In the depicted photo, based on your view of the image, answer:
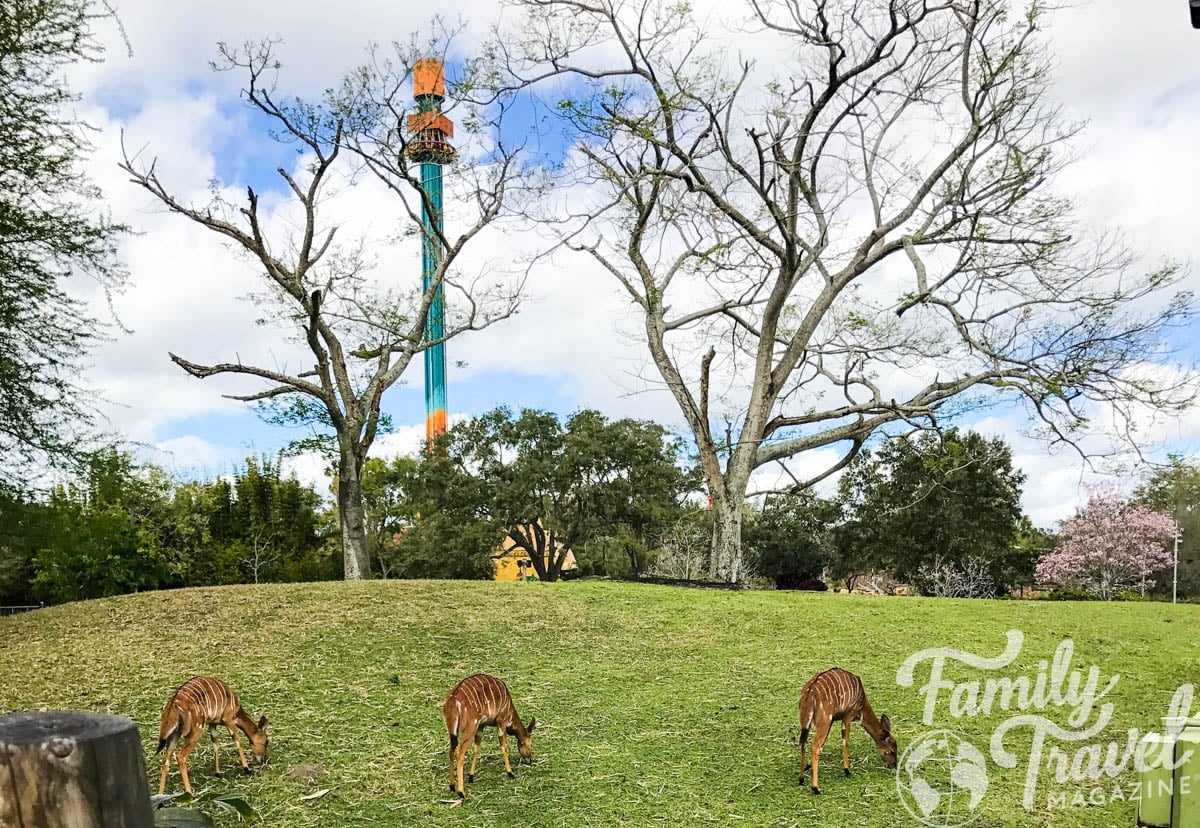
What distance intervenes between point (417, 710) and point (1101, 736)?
17.1 feet

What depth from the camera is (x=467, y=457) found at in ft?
84.0

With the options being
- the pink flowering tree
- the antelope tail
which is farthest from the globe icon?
the pink flowering tree

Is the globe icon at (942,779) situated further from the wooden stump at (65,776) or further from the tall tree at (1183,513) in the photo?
the tall tree at (1183,513)

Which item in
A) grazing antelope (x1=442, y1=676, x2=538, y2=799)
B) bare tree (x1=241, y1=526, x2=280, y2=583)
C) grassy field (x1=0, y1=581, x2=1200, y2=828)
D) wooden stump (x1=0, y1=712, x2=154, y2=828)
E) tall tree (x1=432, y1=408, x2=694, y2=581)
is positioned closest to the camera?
wooden stump (x1=0, y1=712, x2=154, y2=828)

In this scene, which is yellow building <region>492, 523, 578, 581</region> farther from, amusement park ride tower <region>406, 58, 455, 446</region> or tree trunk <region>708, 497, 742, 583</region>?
tree trunk <region>708, 497, 742, 583</region>

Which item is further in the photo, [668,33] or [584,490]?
[584,490]

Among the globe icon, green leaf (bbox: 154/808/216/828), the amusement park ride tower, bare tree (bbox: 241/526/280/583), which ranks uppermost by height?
the amusement park ride tower

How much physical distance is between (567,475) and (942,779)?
1914cm

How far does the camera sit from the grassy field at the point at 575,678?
18.8 ft

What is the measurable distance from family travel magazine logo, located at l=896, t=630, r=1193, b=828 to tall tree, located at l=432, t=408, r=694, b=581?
50.6 feet

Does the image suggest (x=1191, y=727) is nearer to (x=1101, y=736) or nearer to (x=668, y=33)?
(x=1101, y=736)

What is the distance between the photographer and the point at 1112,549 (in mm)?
28094

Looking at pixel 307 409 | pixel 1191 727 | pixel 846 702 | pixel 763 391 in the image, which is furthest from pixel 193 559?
pixel 1191 727

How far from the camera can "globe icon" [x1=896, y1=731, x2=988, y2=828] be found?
5.59 meters
